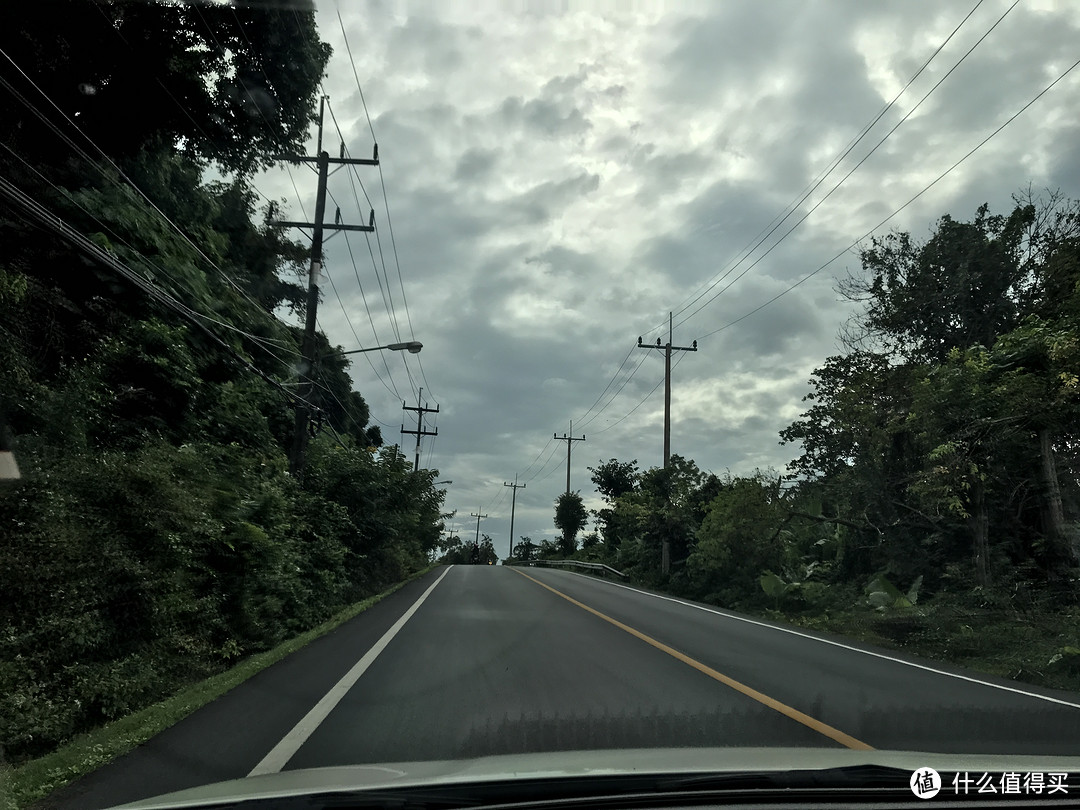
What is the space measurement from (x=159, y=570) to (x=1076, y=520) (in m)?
18.3

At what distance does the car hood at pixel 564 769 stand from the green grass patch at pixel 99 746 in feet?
6.63

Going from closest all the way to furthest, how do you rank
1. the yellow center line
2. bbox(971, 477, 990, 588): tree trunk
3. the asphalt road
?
the asphalt road → the yellow center line → bbox(971, 477, 990, 588): tree trunk

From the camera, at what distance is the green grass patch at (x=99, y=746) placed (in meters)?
4.77

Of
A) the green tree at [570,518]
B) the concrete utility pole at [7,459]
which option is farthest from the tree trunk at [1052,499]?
the green tree at [570,518]

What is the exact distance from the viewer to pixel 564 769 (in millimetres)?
3596

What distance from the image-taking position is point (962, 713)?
709 centimetres

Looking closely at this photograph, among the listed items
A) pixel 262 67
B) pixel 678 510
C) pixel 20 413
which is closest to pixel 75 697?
pixel 20 413

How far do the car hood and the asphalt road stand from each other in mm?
1581

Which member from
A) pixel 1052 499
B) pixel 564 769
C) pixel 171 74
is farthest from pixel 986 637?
pixel 171 74

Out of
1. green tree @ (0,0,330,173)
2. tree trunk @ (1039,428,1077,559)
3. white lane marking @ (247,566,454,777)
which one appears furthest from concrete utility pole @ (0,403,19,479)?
tree trunk @ (1039,428,1077,559)

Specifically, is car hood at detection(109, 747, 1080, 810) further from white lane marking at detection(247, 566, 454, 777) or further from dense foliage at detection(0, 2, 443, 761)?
dense foliage at detection(0, 2, 443, 761)

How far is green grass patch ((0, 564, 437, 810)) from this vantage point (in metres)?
4.77

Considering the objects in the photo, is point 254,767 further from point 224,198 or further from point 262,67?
point 224,198

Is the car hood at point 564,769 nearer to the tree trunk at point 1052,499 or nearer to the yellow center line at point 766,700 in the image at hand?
the yellow center line at point 766,700
